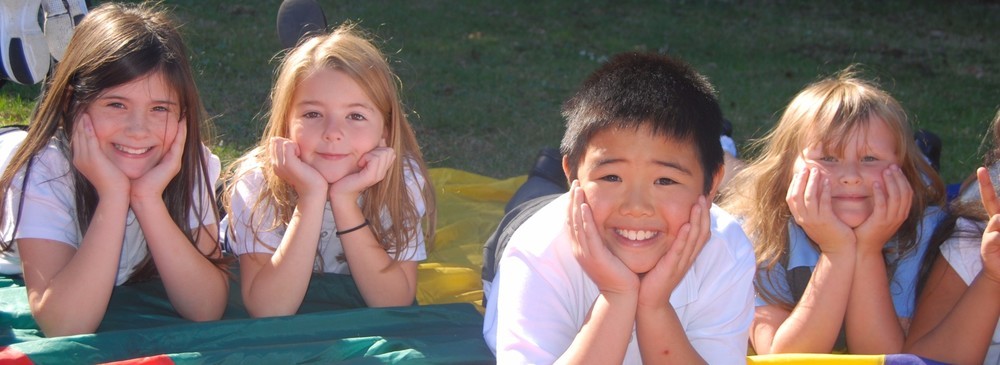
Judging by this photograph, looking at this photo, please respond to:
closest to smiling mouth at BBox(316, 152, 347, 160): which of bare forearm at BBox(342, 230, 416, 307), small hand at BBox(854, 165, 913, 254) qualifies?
bare forearm at BBox(342, 230, 416, 307)

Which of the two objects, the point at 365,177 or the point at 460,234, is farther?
the point at 460,234

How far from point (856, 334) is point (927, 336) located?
0.19 meters

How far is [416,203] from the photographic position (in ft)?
10.7

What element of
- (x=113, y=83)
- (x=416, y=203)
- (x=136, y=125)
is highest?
(x=113, y=83)

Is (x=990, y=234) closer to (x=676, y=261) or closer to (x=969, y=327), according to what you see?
(x=969, y=327)

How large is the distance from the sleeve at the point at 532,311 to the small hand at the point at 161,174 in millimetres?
1052

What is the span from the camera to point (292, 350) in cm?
267

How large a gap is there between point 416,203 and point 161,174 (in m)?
0.82

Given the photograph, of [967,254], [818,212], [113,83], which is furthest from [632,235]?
[113,83]

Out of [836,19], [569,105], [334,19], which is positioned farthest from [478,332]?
[836,19]

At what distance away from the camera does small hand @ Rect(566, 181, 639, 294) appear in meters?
2.15

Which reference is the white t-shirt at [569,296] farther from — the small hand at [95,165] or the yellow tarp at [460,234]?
the small hand at [95,165]

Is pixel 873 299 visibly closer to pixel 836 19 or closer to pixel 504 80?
pixel 504 80

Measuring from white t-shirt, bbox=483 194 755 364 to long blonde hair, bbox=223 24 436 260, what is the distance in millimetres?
764
